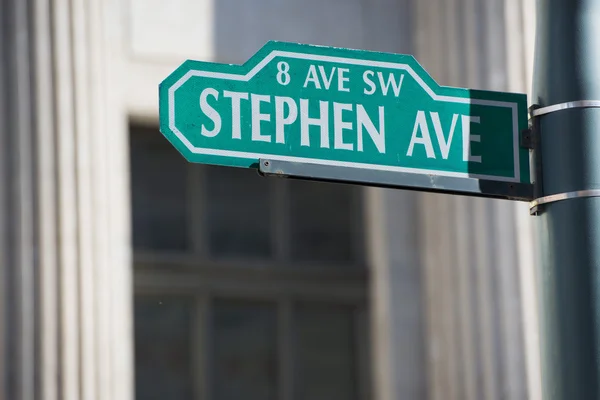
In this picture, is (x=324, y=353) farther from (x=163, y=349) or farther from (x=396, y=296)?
(x=163, y=349)

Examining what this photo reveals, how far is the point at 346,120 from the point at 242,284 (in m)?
5.02

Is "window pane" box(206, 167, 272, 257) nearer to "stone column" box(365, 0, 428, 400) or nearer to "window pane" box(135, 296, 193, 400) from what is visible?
"window pane" box(135, 296, 193, 400)

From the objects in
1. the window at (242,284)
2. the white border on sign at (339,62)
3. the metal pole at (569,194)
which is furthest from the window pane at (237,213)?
the metal pole at (569,194)

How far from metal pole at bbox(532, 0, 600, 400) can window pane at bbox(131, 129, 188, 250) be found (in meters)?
5.02

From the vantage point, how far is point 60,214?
302 inches

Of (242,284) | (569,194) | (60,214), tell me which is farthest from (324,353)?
(569,194)

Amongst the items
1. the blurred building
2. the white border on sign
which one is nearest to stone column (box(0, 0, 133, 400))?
the blurred building

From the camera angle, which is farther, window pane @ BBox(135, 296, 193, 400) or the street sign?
window pane @ BBox(135, 296, 193, 400)

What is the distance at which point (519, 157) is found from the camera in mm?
3758

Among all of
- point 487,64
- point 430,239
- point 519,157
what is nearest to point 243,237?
point 430,239

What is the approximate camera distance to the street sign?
11.6 feet

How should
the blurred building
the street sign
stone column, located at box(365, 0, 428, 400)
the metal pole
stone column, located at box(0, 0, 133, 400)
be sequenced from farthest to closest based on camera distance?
stone column, located at box(365, 0, 428, 400) < the blurred building < stone column, located at box(0, 0, 133, 400) < the street sign < the metal pole

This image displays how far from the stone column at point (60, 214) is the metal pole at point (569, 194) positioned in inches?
174

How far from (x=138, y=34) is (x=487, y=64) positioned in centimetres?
248
